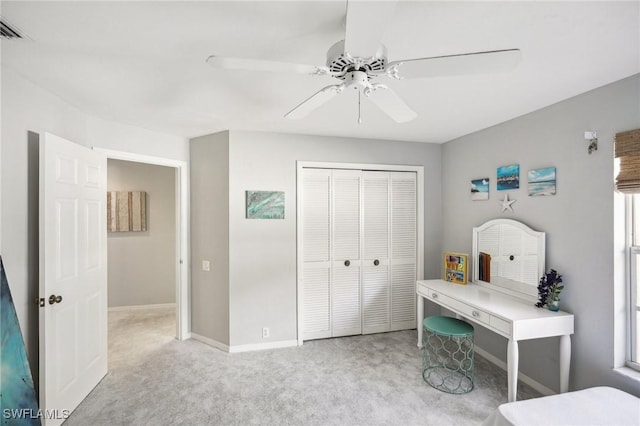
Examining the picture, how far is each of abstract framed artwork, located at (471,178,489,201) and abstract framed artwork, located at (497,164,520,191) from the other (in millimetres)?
170

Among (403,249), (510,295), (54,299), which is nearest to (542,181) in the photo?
(510,295)

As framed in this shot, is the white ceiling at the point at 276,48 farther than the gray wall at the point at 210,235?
No

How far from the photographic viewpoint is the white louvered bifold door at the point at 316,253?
3.43 meters

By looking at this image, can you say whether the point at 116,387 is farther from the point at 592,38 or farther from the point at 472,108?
the point at 592,38

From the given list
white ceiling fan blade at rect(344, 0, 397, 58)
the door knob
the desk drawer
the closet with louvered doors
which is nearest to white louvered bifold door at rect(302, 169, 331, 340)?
the closet with louvered doors

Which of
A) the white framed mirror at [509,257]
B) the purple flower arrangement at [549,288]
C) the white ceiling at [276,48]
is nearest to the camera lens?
the white ceiling at [276,48]

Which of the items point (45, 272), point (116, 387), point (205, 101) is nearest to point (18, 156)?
point (45, 272)

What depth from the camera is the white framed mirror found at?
2516 mm

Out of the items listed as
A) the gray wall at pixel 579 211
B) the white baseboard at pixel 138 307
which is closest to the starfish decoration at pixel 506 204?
the gray wall at pixel 579 211

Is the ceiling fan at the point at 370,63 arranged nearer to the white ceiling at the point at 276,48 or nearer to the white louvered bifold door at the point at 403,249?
the white ceiling at the point at 276,48

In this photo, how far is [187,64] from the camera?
1.76 metres

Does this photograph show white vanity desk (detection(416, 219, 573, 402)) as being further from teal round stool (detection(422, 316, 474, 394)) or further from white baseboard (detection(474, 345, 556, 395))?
white baseboard (detection(474, 345, 556, 395))

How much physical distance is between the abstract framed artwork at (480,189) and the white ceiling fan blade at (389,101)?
5.82ft


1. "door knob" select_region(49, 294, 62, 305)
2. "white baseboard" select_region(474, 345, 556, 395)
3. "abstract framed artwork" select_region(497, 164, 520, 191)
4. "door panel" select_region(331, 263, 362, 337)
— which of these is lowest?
"white baseboard" select_region(474, 345, 556, 395)
